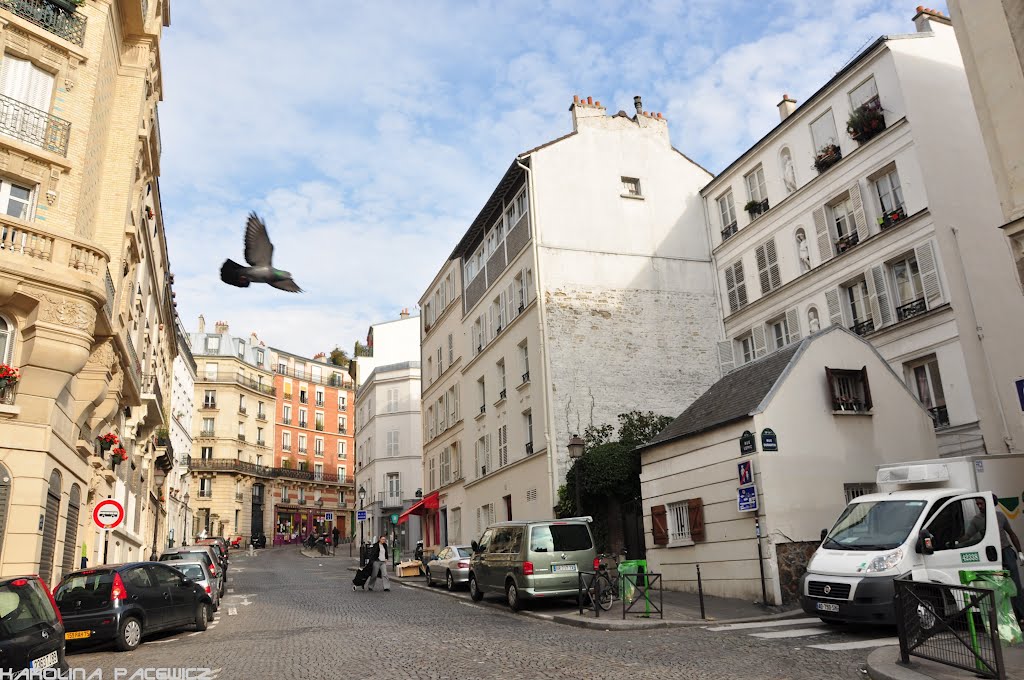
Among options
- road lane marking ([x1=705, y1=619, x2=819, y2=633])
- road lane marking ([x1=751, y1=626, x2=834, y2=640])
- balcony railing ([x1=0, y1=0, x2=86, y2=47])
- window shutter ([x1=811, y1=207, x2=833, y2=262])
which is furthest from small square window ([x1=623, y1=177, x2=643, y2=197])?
road lane marking ([x1=751, y1=626, x2=834, y2=640])

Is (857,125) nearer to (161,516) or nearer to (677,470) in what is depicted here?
(677,470)

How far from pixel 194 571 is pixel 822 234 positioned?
18613 millimetres

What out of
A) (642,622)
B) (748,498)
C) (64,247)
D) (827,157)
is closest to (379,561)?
(642,622)

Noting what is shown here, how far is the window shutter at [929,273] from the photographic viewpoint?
61.6ft

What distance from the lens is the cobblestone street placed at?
8.46 m

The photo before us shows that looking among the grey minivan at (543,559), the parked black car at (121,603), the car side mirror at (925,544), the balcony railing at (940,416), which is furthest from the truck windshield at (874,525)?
the parked black car at (121,603)

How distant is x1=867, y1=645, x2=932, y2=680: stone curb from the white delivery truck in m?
1.75

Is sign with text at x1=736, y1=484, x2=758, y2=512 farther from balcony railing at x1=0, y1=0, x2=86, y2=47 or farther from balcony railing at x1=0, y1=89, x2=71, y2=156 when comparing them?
balcony railing at x1=0, y1=0, x2=86, y2=47

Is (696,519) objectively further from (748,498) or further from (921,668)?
(921,668)

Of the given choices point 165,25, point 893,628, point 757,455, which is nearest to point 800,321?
point 757,455

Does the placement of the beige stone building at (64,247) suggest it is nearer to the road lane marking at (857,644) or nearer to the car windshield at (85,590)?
the car windshield at (85,590)

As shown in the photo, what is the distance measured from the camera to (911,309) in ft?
64.0

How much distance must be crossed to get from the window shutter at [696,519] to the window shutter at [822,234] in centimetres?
958

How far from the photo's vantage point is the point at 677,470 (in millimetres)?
17438
